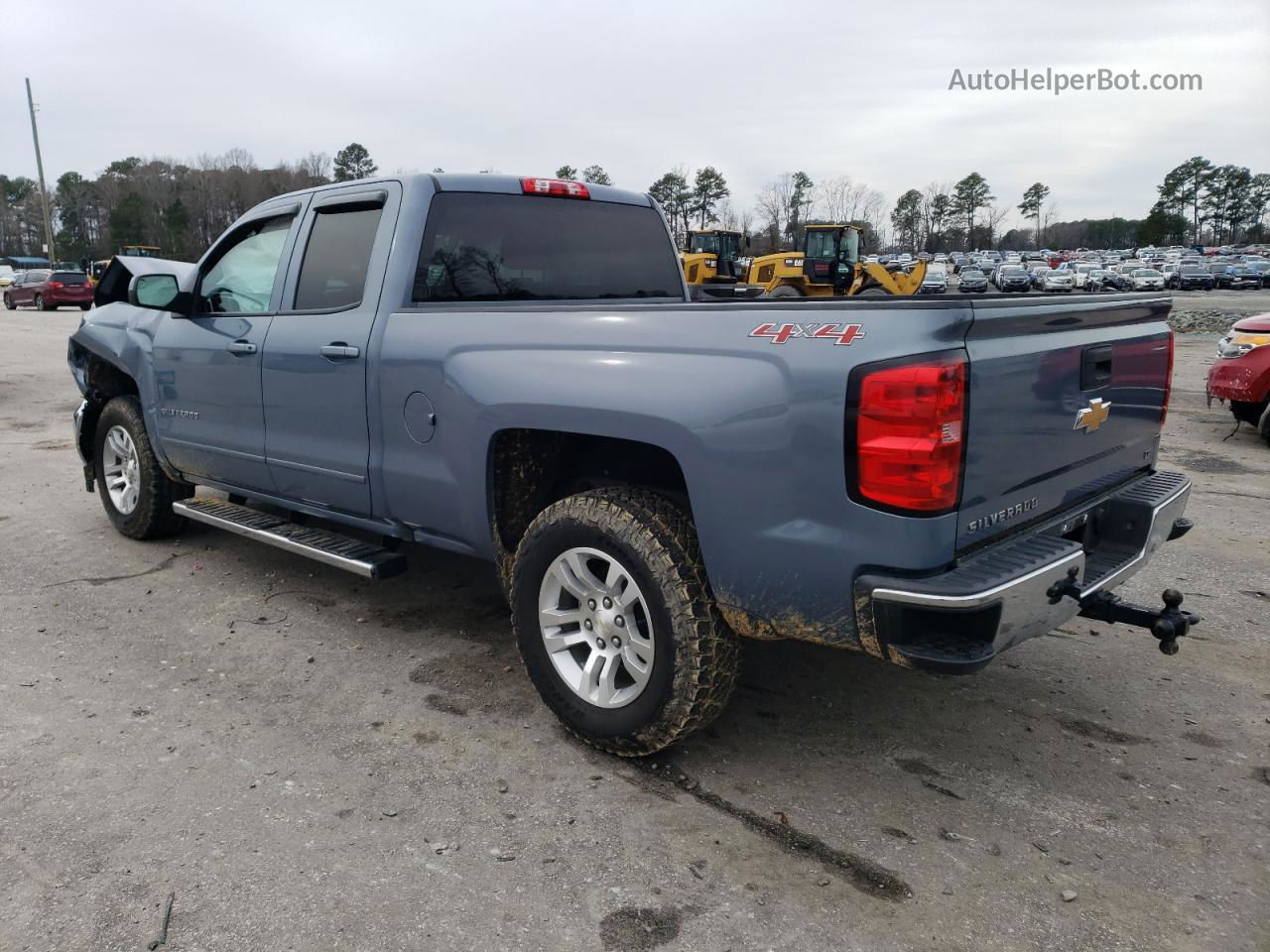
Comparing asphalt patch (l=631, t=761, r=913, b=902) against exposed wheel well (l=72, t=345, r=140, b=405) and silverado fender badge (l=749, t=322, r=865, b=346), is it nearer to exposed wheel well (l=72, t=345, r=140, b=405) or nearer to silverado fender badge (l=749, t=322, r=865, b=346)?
silverado fender badge (l=749, t=322, r=865, b=346)

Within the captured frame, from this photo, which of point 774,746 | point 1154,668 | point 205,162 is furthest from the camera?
point 205,162

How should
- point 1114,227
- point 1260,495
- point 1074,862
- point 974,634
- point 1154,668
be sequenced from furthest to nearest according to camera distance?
point 1114,227
point 1260,495
point 1154,668
point 1074,862
point 974,634

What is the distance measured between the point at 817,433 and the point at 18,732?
10.1 ft

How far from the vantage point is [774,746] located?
3.35 m

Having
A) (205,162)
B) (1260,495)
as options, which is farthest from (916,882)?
(205,162)

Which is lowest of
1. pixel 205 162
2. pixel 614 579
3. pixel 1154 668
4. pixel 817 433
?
pixel 1154 668

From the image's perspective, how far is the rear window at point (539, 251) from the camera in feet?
13.1

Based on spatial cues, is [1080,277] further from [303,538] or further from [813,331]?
[813,331]

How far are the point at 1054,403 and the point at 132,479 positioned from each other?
5301 mm

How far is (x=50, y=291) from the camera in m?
33.5

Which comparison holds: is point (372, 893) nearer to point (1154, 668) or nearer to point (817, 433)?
point (817, 433)

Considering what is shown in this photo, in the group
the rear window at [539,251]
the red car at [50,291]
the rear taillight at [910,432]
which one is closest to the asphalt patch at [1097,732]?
the rear taillight at [910,432]

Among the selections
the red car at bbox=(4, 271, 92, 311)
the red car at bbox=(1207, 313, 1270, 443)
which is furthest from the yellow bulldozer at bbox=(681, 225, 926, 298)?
the red car at bbox=(4, 271, 92, 311)

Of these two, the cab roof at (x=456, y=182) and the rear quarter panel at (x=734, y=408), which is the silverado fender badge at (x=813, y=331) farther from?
the cab roof at (x=456, y=182)
